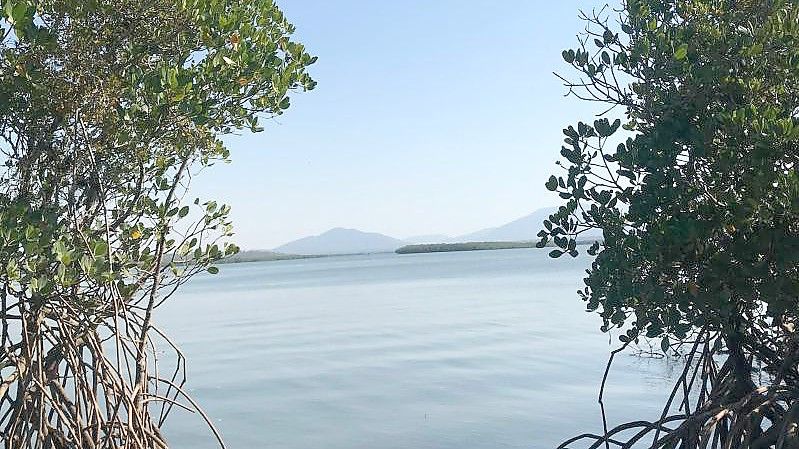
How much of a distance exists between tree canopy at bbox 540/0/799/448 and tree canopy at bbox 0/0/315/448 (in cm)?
148

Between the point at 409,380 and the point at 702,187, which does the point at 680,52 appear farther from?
the point at 409,380

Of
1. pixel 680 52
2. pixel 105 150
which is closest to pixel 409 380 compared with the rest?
pixel 105 150

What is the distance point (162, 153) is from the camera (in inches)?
157

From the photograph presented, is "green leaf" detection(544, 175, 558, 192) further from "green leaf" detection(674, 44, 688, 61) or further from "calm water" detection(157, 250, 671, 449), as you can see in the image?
"calm water" detection(157, 250, 671, 449)

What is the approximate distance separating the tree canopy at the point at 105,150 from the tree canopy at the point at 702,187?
148 cm

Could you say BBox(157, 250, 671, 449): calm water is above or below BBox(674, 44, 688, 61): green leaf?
below

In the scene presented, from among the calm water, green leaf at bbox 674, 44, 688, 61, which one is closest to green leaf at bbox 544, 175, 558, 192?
green leaf at bbox 674, 44, 688, 61

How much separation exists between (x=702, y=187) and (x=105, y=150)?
8.34 ft

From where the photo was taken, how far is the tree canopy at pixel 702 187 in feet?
9.66

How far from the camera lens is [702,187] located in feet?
10.6

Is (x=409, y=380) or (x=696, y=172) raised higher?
(x=696, y=172)

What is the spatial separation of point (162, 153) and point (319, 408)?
504 centimetres

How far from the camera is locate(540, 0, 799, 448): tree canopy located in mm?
2945

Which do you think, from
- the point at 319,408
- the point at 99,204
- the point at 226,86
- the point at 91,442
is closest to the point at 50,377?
the point at 91,442
